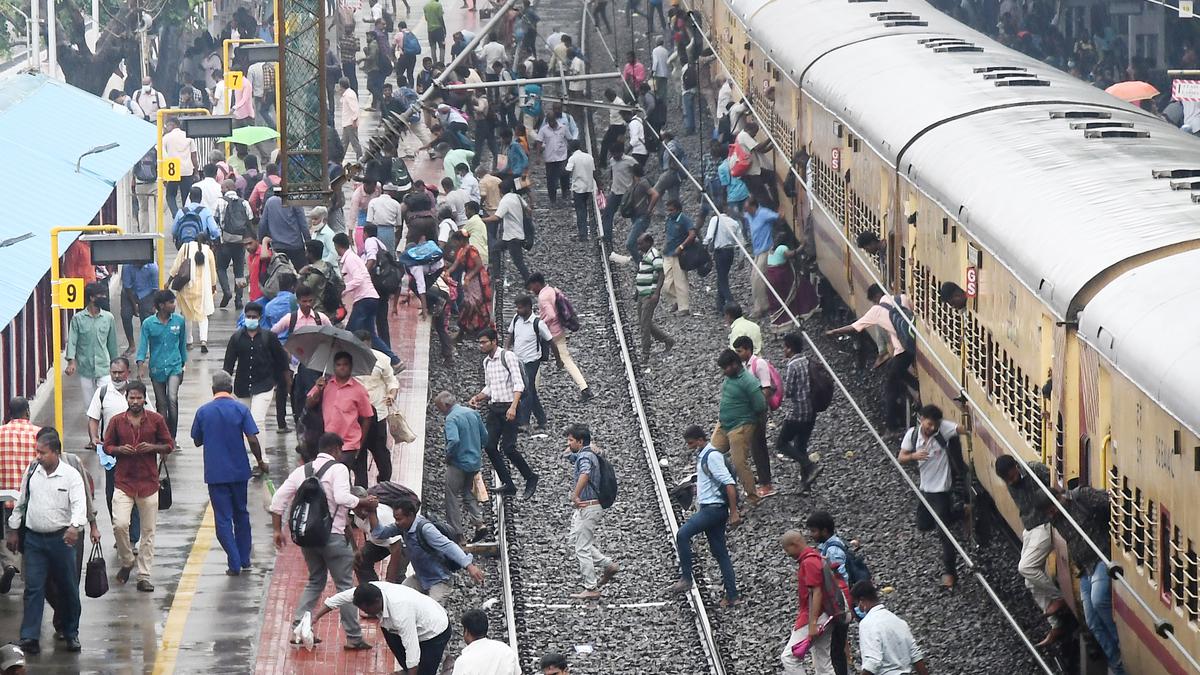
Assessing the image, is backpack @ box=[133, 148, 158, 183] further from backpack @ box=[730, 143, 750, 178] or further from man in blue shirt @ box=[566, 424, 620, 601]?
man in blue shirt @ box=[566, 424, 620, 601]

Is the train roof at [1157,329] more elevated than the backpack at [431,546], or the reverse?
the train roof at [1157,329]

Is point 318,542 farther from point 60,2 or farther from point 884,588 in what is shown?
point 60,2

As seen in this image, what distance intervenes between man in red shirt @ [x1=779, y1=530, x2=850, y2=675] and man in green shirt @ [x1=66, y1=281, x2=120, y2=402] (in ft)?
23.5

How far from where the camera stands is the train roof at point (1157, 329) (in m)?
10.7

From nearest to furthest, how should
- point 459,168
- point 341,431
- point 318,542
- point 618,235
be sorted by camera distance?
point 318,542
point 341,431
point 459,168
point 618,235

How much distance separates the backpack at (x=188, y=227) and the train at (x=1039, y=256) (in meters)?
6.18

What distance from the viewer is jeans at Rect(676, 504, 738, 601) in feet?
50.6

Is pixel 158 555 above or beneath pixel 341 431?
beneath

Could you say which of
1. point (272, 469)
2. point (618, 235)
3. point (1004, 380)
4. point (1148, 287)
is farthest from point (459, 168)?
point (1148, 287)

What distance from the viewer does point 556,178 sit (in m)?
29.7

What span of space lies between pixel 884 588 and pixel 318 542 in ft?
14.4

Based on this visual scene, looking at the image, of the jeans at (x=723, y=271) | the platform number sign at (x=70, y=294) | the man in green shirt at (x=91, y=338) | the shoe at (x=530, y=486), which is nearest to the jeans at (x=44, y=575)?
the platform number sign at (x=70, y=294)

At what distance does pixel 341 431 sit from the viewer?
A: 15859mm

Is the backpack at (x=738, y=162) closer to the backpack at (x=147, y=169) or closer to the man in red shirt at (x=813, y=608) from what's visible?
the backpack at (x=147, y=169)
